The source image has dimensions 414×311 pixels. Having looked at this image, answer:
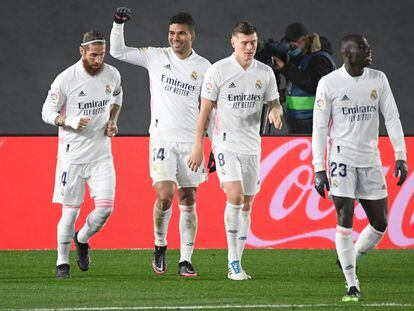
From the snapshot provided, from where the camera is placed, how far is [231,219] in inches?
419

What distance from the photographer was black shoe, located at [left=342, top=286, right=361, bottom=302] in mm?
9055

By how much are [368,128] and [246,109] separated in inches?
58.9

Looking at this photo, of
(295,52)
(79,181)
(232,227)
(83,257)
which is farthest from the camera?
(295,52)

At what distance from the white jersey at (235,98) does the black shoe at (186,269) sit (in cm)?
→ 107

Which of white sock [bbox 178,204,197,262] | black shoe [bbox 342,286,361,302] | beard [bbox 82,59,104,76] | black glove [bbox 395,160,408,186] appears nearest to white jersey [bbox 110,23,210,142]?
beard [bbox 82,59,104,76]

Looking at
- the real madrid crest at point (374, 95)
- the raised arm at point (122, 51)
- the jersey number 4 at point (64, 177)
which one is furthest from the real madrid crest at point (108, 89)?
the real madrid crest at point (374, 95)

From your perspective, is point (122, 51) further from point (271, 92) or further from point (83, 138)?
point (271, 92)

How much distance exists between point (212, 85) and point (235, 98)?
0.71 ft

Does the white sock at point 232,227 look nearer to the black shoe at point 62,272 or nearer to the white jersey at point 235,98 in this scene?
the white jersey at point 235,98

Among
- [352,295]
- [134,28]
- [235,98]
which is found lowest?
[352,295]

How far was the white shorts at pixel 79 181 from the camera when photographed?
1103cm

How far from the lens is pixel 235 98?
1055 cm

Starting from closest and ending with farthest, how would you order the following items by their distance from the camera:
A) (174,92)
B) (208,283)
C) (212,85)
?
1. (208,283)
2. (212,85)
3. (174,92)

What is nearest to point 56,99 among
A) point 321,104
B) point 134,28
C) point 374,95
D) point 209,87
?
point 209,87
